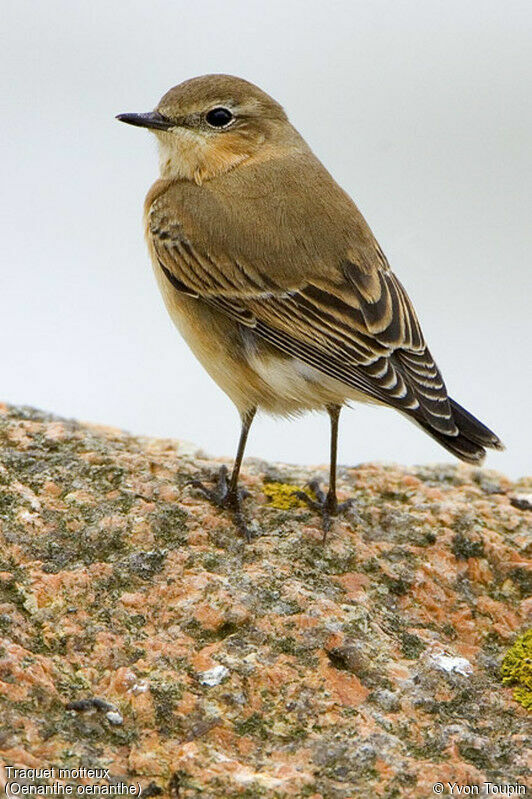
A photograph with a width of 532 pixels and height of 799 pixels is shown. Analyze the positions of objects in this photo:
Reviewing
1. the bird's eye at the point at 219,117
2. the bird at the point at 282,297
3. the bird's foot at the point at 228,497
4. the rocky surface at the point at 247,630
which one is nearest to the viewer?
the rocky surface at the point at 247,630

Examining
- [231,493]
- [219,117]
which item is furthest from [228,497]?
[219,117]

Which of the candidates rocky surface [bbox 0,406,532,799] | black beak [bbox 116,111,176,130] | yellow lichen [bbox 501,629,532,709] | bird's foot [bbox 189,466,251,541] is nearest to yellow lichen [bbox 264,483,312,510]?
rocky surface [bbox 0,406,532,799]

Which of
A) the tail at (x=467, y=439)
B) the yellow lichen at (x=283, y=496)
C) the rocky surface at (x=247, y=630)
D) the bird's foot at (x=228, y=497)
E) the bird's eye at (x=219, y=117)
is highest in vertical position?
the bird's eye at (x=219, y=117)

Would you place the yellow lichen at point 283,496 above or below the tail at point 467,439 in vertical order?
below

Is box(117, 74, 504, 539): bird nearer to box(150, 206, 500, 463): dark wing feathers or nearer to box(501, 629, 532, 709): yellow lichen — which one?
box(150, 206, 500, 463): dark wing feathers

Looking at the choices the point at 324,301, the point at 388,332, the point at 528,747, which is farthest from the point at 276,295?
the point at 528,747

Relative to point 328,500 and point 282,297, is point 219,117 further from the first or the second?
point 328,500

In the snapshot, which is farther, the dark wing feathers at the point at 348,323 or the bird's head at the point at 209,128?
the bird's head at the point at 209,128

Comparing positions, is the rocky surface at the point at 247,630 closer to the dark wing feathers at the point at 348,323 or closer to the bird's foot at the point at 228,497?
the bird's foot at the point at 228,497

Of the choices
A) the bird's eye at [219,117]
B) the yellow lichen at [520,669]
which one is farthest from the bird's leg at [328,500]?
the bird's eye at [219,117]
